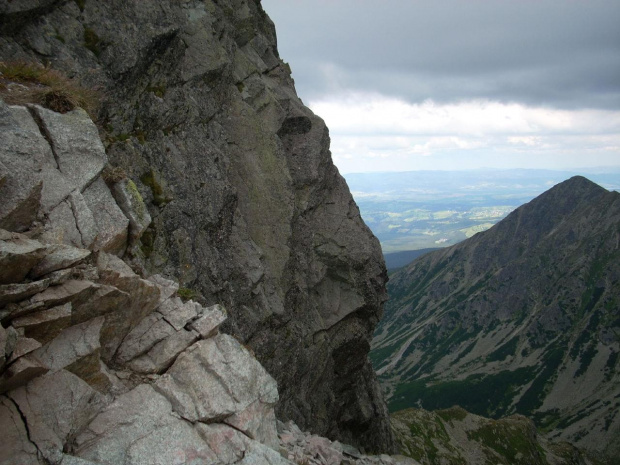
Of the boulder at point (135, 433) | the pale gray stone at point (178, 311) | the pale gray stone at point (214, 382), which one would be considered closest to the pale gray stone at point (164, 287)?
the pale gray stone at point (178, 311)

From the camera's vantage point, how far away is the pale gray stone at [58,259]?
13.9 metres

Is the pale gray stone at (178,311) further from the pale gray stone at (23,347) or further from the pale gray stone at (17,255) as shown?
the pale gray stone at (17,255)

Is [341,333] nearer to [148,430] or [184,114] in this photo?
[184,114]

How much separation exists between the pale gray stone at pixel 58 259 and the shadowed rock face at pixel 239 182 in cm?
498

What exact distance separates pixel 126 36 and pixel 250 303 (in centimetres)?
2193

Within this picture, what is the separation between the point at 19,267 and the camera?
516 inches

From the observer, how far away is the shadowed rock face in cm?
2719

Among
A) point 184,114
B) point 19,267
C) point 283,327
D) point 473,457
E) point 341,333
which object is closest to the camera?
point 19,267

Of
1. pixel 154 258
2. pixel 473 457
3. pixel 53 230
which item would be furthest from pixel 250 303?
pixel 473 457

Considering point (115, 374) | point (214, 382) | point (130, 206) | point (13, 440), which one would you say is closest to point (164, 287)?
point (130, 206)

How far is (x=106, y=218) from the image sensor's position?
18.7 metres

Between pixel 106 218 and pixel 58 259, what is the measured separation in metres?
4.53

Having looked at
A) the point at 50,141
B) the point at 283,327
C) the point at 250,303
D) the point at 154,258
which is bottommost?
the point at 283,327

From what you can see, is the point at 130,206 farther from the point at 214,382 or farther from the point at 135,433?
the point at 135,433
